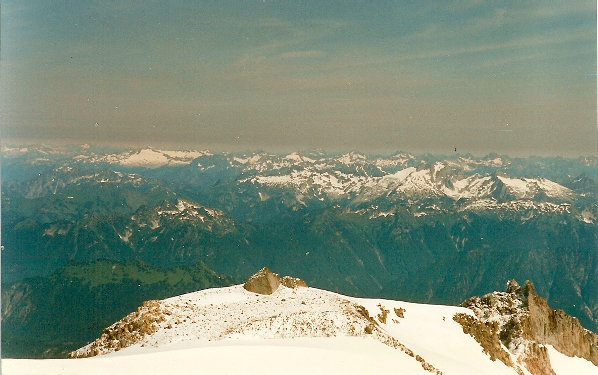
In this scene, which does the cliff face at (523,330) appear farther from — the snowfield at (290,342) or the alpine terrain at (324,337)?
the snowfield at (290,342)

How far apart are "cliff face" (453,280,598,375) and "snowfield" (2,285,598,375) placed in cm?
224

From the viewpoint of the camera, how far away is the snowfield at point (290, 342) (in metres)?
34.8

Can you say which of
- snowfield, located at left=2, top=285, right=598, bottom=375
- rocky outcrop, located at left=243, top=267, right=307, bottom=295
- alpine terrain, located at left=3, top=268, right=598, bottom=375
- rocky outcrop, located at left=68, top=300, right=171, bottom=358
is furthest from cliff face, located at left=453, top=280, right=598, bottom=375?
rocky outcrop, located at left=68, top=300, right=171, bottom=358

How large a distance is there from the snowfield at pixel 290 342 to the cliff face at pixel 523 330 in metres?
2.24

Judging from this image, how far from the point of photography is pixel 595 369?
72938 millimetres

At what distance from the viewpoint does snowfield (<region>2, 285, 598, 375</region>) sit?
3481 cm

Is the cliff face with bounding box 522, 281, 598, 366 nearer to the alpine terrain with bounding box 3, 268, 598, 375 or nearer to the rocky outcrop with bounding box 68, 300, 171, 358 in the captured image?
the alpine terrain with bounding box 3, 268, 598, 375

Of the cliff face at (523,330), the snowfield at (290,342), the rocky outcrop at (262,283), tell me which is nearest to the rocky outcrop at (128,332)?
the snowfield at (290,342)

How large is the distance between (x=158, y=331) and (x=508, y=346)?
1507 inches

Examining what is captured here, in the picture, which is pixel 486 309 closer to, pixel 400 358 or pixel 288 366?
pixel 400 358

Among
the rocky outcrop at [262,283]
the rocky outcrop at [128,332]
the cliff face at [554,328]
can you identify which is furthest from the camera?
the cliff face at [554,328]

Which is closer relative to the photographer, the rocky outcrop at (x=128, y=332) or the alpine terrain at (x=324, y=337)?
the alpine terrain at (x=324, y=337)

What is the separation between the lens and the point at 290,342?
43312 mm

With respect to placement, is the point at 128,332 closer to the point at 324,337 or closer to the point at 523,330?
the point at 324,337
